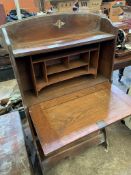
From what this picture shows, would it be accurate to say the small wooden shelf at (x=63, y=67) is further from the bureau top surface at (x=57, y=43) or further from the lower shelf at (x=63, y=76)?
the bureau top surface at (x=57, y=43)

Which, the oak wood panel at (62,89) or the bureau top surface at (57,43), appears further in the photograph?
the oak wood panel at (62,89)

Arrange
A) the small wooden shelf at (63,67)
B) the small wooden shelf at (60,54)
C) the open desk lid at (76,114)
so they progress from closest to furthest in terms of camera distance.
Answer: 1. the open desk lid at (76,114)
2. the small wooden shelf at (60,54)
3. the small wooden shelf at (63,67)

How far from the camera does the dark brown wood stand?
2.86 ft

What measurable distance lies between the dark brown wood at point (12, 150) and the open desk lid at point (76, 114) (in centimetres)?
23

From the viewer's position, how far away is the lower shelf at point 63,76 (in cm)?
106

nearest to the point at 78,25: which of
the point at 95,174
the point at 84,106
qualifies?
the point at 84,106

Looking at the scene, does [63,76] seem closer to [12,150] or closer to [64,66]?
[64,66]

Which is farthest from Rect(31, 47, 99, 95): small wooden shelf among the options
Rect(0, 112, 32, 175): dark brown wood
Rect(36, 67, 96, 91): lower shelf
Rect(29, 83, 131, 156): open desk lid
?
Rect(0, 112, 32, 175): dark brown wood

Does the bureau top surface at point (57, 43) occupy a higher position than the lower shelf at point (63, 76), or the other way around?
the bureau top surface at point (57, 43)

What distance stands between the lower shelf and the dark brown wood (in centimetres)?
34

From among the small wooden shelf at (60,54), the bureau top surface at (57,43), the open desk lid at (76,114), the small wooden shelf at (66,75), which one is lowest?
the open desk lid at (76,114)

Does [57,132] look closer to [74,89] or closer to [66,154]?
[74,89]

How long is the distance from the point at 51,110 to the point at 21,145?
30cm

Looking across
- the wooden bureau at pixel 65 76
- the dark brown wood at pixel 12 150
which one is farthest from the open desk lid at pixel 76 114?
the dark brown wood at pixel 12 150
